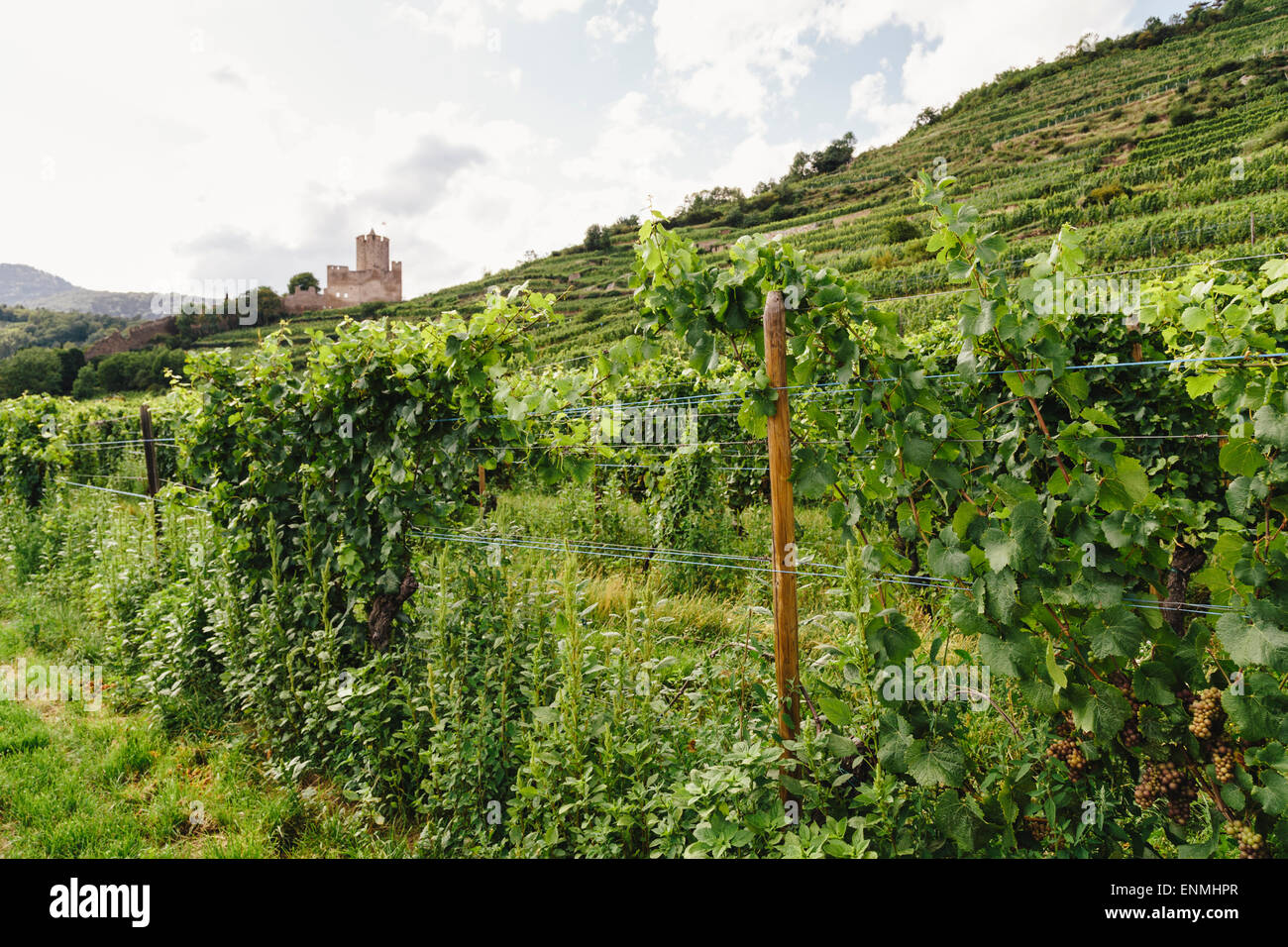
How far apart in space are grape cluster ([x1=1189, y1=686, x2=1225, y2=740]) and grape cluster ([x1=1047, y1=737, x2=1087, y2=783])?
0.97 feet

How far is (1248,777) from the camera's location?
164 cm

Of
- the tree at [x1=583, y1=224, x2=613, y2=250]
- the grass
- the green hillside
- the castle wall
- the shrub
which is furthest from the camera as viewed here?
the castle wall

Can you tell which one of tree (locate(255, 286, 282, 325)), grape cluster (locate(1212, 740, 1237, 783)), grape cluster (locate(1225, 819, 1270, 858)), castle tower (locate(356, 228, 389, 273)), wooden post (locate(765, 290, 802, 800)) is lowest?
grape cluster (locate(1225, 819, 1270, 858))

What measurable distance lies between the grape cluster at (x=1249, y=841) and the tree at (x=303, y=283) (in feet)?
303

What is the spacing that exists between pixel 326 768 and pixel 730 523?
14.8 feet

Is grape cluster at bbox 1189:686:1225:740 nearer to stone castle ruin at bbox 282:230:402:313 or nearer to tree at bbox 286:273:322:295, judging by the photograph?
stone castle ruin at bbox 282:230:402:313

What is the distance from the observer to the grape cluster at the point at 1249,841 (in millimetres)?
1631

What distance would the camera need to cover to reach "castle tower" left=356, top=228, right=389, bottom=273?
8669cm

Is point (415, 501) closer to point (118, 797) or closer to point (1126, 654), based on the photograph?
point (118, 797)

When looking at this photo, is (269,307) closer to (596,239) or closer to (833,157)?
(596,239)

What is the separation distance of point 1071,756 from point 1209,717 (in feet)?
1.19

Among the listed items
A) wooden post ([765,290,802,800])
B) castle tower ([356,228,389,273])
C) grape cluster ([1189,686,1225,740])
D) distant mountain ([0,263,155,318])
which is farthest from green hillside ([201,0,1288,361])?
distant mountain ([0,263,155,318])

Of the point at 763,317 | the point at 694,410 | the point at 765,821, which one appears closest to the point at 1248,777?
the point at 765,821

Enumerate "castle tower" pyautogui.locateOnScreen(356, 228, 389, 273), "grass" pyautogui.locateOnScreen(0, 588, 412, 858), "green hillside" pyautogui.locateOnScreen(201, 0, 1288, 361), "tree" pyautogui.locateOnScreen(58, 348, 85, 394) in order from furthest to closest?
"castle tower" pyautogui.locateOnScreen(356, 228, 389, 273)
"tree" pyautogui.locateOnScreen(58, 348, 85, 394)
"green hillside" pyautogui.locateOnScreen(201, 0, 1288, 361)
"grass" pyautogui.locateOnScreen(0, 588, 412, 858)
